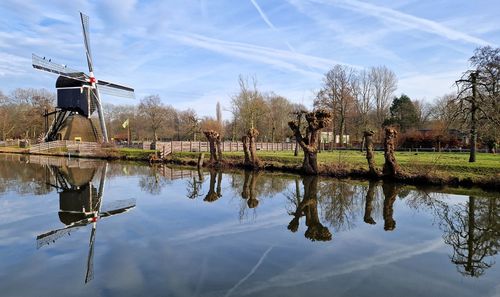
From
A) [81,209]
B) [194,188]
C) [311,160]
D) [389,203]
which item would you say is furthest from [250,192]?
[311,160]

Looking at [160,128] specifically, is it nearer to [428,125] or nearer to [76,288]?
[428,125]

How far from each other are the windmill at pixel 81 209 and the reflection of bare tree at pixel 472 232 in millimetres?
7203

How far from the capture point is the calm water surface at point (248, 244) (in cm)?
607

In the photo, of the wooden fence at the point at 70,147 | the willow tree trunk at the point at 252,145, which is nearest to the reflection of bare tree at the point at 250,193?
the willow tree trunk at the point at 252,145

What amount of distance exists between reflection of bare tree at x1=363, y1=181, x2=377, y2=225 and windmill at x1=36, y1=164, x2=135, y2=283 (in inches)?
294

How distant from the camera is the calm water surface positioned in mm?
6070

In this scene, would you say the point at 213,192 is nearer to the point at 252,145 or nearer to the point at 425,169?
the point at 252,145

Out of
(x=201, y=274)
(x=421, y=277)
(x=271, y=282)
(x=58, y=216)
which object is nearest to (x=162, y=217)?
(x=58, y=216)

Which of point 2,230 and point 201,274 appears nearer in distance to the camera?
point 201,274

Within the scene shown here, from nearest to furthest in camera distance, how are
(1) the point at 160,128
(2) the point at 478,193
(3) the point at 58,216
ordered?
1. (3) the point at 58,216
2. (2) the point at 478,193
3. (1) the point at 160,128

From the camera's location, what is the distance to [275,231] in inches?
379

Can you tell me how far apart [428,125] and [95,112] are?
4780cm

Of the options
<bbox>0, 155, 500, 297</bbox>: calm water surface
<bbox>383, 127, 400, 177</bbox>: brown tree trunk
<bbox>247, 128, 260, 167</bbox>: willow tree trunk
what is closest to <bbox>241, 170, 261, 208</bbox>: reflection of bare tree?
<bbox>0, 155, 500, 297</bbox>: calm water surface

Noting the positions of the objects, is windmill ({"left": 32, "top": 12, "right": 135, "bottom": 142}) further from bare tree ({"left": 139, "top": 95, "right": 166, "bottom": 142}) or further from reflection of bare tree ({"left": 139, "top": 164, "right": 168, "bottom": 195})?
reflection of bare tree ({"left": 139, "top": 164, "right": 168, "bottom": 195})
